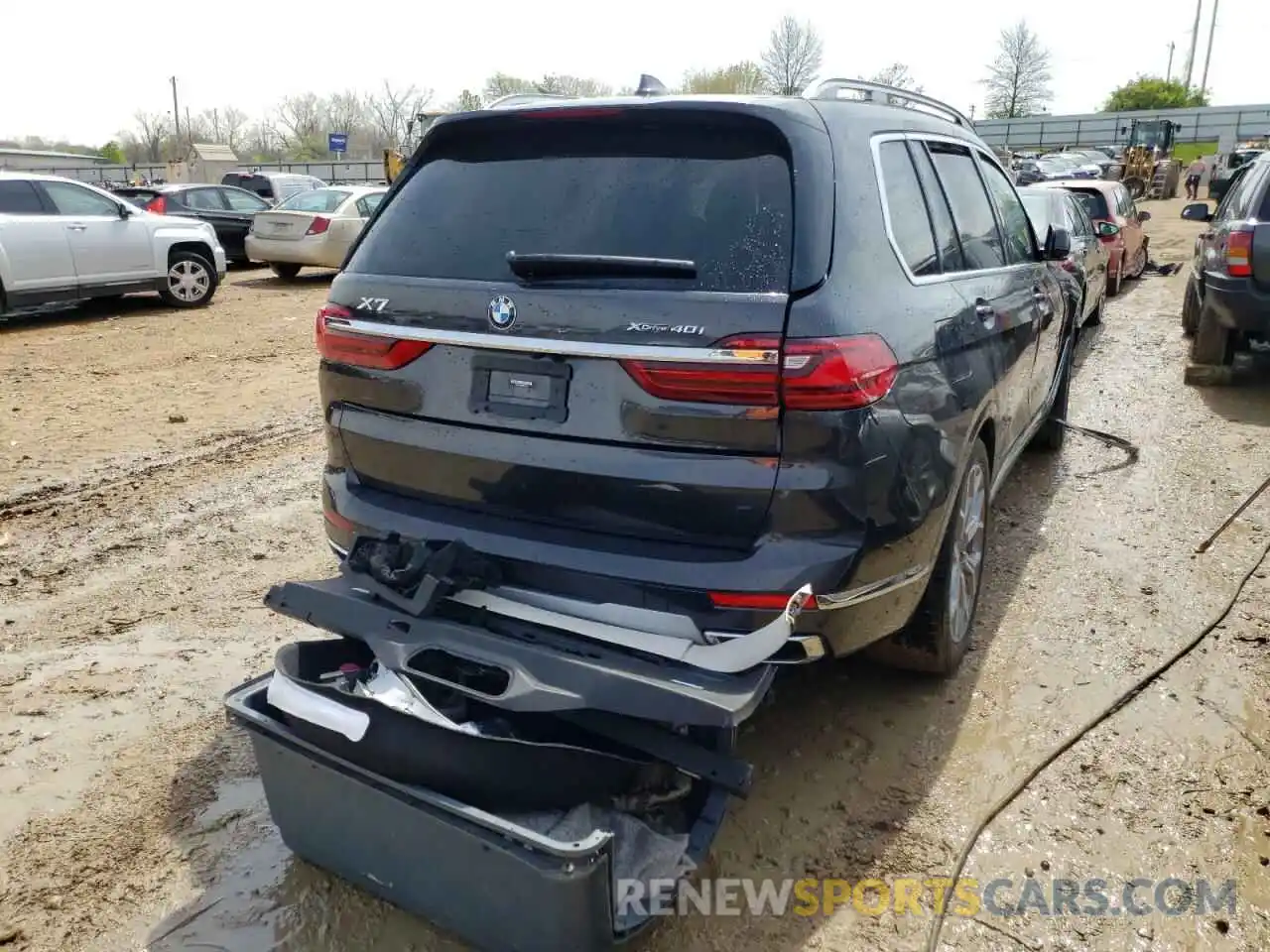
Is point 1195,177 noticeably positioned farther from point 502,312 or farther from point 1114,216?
point 502,312

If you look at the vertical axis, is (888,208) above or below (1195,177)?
below

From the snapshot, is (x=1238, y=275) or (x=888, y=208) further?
(x=1238, y=275)

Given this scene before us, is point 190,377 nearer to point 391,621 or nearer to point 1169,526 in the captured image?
point 391,621

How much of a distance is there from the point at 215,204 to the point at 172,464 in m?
12.2

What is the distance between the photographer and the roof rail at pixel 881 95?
119 inches

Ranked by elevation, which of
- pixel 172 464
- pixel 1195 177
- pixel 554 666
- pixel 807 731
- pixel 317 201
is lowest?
pixel 807 731

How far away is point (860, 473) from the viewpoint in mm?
2416

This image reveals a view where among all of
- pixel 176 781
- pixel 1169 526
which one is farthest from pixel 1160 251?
pixel 176 781

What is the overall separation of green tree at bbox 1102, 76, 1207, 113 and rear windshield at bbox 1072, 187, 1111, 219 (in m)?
78.8

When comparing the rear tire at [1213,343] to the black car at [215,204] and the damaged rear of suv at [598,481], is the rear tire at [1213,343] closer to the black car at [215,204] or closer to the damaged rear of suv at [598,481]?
the damaged rear of suv at [598,481]

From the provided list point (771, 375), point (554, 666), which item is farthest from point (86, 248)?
point (771, 375)

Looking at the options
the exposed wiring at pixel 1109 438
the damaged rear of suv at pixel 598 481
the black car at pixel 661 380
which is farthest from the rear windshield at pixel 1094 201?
the damaged rear of suv at pixel 598 481

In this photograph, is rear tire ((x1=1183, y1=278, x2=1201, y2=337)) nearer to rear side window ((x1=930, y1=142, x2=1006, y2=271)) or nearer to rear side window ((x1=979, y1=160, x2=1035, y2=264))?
rear side window ((x1=979, y1=160, x2=1035, y2=264))

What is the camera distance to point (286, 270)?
15320 millimetres
